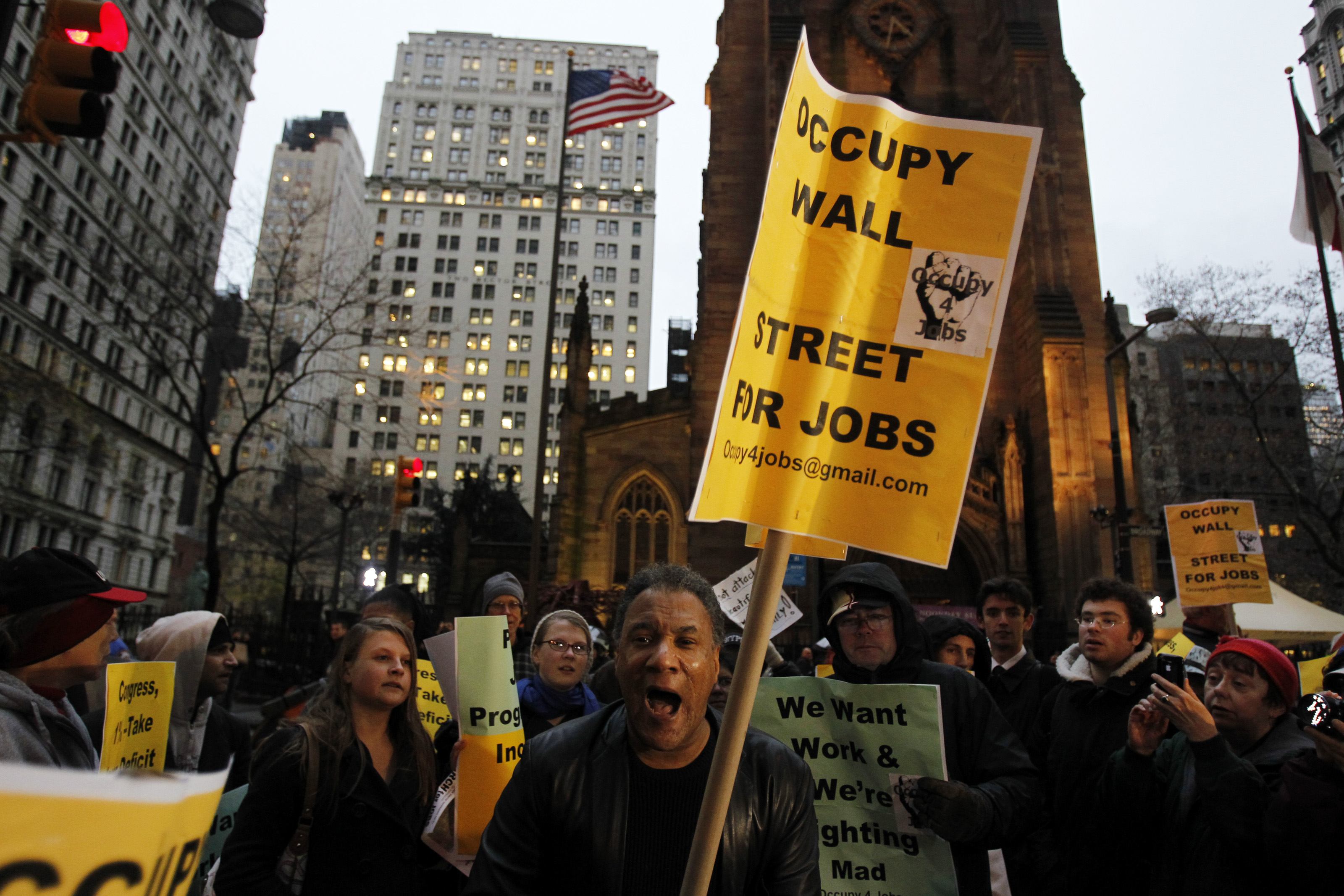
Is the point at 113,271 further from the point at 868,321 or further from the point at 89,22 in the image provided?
the point at 868,321

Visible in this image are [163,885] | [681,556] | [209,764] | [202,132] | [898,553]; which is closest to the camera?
[163,885]

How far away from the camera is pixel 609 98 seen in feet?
55.0

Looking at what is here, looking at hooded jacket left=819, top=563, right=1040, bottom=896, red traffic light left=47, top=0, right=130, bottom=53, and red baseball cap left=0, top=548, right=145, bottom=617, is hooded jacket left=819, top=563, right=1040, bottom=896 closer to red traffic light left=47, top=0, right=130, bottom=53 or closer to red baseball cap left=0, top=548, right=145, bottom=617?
red baseball cap left=0, top=548, right=145, bottom=617

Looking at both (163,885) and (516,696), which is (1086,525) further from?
(163,885)

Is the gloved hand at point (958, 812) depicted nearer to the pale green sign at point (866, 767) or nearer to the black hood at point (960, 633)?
the pale green sign at point (866, 767)

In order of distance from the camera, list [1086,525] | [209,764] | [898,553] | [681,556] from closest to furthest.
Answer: [898,553]
[209,764]
[1086,525]
[681,556]

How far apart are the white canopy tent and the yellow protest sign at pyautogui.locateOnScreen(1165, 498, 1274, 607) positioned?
20.4 ft

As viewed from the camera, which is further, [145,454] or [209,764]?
[145,454]

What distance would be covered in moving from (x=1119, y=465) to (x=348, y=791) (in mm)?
23772

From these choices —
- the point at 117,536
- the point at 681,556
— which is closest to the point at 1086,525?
the point at 681,556

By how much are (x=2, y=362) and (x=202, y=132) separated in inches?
1841

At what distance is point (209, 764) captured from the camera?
13.7 ft

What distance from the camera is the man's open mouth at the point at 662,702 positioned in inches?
87.7

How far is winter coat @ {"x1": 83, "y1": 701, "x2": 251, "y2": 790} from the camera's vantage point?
4.09 meters
